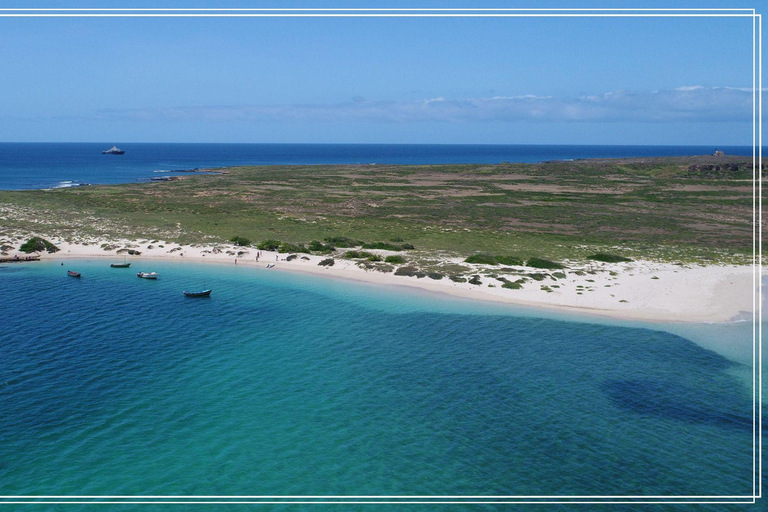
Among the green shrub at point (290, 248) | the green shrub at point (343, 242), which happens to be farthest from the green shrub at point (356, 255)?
the green shrub at point (290, 248)

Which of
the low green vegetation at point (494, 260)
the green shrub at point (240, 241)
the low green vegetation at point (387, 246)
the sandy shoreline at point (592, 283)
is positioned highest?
the green shrub at point (240, 241)

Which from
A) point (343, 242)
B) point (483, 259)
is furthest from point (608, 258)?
point (343, 242)

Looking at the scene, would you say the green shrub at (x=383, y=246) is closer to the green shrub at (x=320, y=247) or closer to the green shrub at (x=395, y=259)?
the green shrub at (x=320, y=247)

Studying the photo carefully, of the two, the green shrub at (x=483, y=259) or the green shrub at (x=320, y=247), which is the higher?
the green shrub at (x=320, y=247)

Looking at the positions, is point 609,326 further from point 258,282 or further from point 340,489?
point 258,282

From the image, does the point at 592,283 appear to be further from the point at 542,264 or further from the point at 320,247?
the point at 320,247

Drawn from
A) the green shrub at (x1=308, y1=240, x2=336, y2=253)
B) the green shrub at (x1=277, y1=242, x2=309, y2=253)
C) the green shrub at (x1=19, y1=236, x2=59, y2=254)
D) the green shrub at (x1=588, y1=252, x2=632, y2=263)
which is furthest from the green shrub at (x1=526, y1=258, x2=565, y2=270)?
the green shrub at (x1=19, y1=236, x2=59, y2=254)

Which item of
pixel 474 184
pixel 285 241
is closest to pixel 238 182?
pixel 474 184
